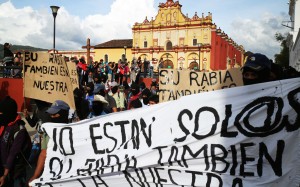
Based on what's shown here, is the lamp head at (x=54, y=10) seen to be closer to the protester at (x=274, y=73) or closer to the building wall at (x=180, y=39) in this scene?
the protester at (x=274, y=73)

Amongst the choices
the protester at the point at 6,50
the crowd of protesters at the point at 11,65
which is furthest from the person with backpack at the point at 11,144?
the crowd of protesters at the point at 11,65

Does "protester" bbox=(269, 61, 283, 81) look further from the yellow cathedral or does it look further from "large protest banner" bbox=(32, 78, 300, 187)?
the yellow cathedral

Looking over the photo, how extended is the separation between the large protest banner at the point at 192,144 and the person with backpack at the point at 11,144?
1.80 ft

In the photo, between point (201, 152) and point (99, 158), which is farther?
point (99, 158)

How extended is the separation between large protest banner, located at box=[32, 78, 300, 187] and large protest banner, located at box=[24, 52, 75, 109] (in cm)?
242

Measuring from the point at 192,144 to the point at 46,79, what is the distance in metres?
4.03

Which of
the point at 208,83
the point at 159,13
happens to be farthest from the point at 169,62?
the point at 208,83

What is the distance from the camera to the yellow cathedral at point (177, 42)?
60.0m

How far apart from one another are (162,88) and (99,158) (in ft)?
11.9

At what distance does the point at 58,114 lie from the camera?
4.02 m

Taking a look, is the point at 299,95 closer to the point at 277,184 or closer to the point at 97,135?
the point at 277,184

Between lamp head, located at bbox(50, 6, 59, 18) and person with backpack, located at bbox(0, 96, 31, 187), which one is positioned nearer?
person with backpack, located at bbox(0, 96, 31, 187)

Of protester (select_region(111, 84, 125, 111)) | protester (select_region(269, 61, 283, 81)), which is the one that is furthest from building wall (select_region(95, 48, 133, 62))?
protester (select_region(269, 61, 283, 81))

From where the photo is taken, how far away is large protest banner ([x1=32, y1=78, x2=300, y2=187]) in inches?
115
